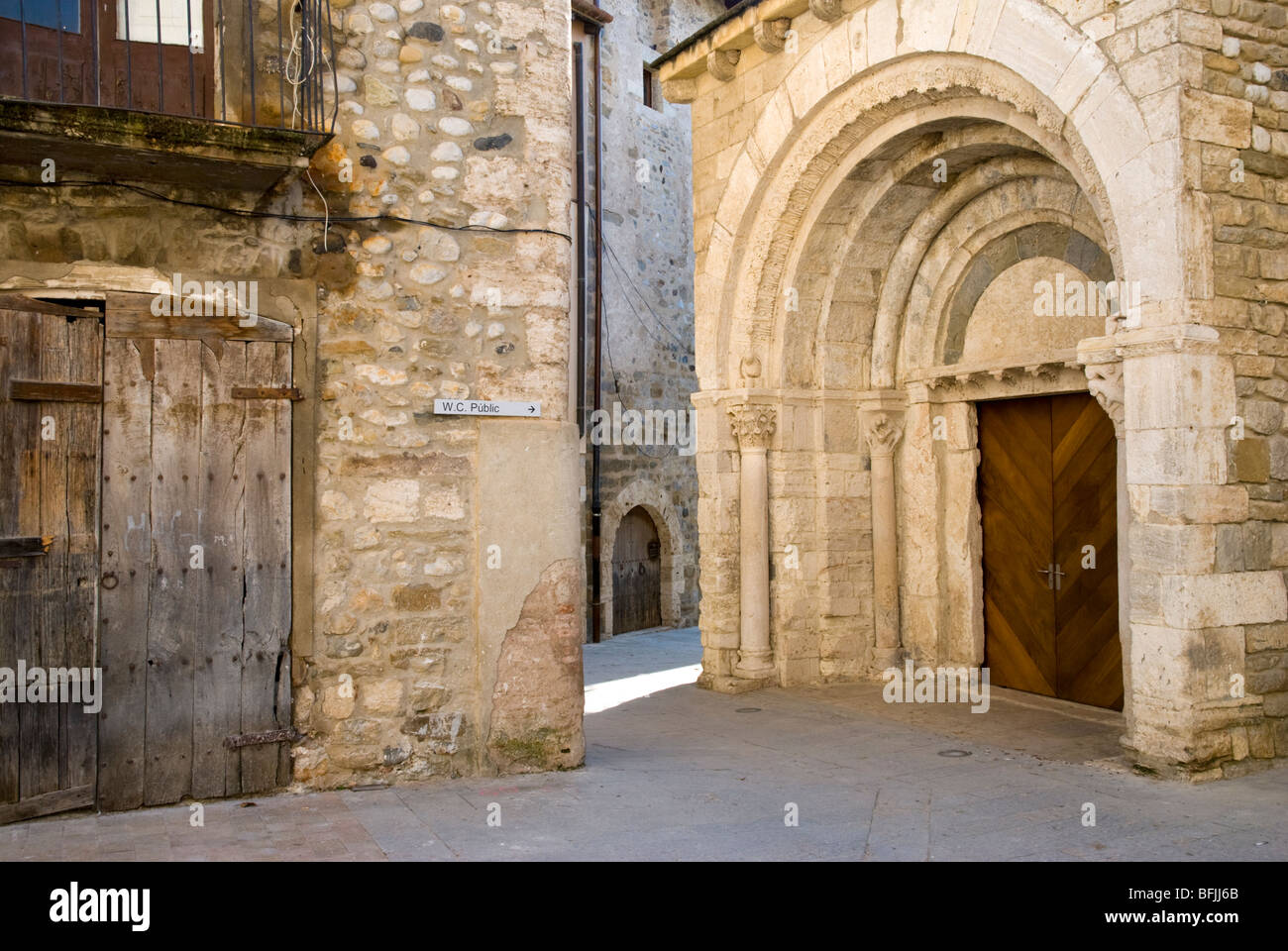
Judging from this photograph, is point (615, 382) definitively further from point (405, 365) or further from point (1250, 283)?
point (1250, 283)

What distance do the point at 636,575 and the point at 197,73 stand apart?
29.5 ft

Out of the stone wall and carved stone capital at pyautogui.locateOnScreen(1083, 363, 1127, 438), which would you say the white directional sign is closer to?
carved stone capital at pyautogui.locateOnScreen(1083, 363, 1127, 438)

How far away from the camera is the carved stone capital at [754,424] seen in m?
8.34

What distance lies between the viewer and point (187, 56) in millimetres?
5074

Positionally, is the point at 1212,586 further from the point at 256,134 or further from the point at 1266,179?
the point at 256,134

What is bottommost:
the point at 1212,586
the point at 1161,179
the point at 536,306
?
the point at 1212,586

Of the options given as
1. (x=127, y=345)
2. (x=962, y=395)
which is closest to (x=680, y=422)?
(x=962, y=395)

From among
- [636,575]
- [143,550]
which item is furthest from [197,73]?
[636,575]

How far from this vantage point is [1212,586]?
5.21 metres

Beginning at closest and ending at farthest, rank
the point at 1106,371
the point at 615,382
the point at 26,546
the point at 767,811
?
1. the point at 26,546
2. the point at 767,811
3. the point at 1106,371
4. the point at 615,382

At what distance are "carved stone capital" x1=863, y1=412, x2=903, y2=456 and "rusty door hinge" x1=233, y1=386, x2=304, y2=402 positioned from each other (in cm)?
490

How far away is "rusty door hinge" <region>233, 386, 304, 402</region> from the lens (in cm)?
486

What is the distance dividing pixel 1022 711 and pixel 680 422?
734 centimetres

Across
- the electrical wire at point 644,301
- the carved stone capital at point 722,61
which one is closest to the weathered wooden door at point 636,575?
the electrical wire at point 644,301
